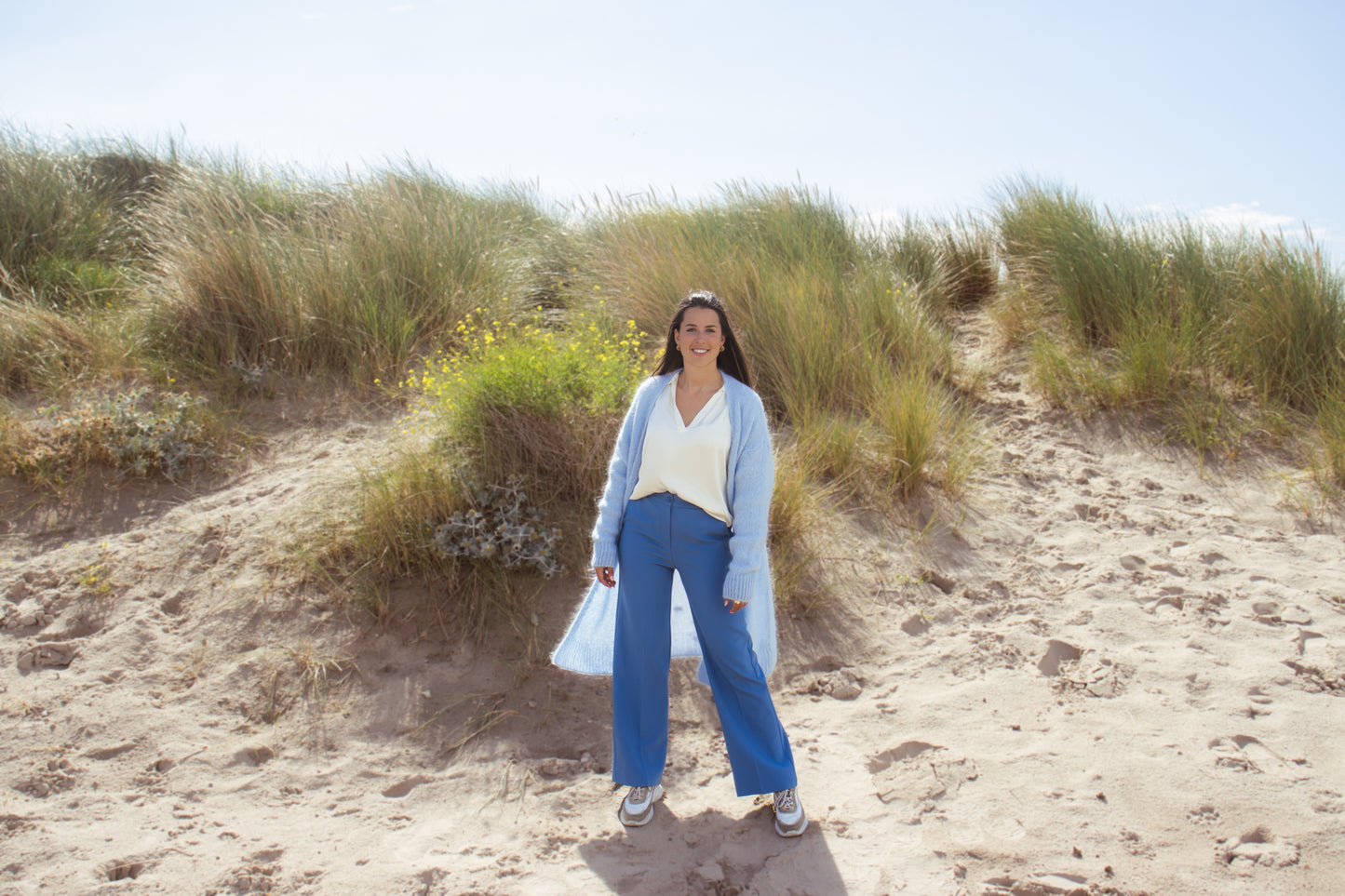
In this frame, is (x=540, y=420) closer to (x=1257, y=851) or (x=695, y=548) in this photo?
(x=695, y=548)

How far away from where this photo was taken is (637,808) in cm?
308

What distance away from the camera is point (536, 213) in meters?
11.8

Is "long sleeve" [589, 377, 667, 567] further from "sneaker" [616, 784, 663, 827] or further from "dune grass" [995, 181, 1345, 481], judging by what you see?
"dune grass" [995, 181, 1345, 481]

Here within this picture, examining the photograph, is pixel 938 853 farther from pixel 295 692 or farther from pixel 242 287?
pixel 242 287

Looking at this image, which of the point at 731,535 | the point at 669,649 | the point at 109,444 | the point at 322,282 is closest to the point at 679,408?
the point at 731,535

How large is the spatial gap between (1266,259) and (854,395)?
4073 mm

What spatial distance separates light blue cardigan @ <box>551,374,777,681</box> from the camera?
2801mm

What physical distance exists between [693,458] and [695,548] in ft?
1.01

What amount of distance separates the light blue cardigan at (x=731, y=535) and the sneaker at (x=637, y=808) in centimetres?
45

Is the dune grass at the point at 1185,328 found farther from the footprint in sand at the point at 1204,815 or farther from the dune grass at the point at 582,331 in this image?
the footprint in sand at the point at 1204,815

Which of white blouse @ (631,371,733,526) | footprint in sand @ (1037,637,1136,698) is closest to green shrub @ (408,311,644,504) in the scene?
white blouse @ (631,371,733,526)

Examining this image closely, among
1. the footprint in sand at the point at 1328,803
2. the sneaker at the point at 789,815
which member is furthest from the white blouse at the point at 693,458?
the footprint in sand at the point at 1328,803

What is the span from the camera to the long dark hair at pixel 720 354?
2879 millimetres

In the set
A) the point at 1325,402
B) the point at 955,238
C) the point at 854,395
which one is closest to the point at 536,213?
the point at 955,238
